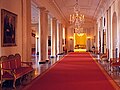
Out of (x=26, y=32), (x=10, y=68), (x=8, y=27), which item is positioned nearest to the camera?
(x=10, y=68)

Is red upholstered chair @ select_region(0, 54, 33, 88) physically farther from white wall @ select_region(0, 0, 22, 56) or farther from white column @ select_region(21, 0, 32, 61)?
white column @ select_region(21, 0, 32, 61)

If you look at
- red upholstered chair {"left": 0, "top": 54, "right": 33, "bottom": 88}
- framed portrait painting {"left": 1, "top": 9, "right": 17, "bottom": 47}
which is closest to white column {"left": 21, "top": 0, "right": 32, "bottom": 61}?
framed portrait painting {"left": 1, "top": 9, "right": 17, "bottom": 47}

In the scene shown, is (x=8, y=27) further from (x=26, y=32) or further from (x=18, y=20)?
(x=26, y=32)

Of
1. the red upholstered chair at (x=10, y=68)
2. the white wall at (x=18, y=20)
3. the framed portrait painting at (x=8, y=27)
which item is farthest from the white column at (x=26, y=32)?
the red upholstered chair at (x=10, y=68)

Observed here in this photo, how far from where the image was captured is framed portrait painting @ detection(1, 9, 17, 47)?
330 inches

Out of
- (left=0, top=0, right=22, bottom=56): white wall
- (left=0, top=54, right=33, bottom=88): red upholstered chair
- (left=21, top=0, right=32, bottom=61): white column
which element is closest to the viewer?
(left=0, top=54, right=33, bottom=88): red upholstered chair

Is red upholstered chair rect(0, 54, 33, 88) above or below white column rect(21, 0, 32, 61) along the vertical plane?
below

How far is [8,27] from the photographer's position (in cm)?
893

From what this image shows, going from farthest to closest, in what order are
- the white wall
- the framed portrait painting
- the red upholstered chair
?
1. the white wall
2. the framed portrait painting
3. the red upholstered chair

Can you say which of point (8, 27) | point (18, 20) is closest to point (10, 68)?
point (8, 27)

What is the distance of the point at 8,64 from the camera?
814 centimetres

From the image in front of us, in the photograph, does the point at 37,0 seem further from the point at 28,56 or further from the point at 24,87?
the point at 24,87

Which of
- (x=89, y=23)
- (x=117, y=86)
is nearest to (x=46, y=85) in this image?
(x=117, y=86)

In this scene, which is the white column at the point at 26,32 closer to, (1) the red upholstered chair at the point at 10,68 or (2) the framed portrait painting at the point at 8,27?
(2) the framed portrait painting at the point at 8,27
